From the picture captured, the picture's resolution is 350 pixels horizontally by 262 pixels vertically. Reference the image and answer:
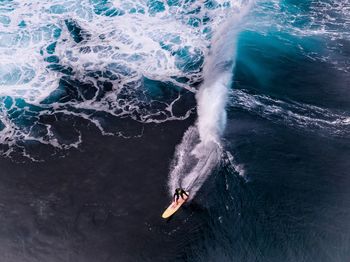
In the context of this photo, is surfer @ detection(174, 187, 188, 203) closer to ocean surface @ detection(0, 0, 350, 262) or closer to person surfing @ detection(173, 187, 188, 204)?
person surfing @ detection(173, 187, 188, 204)

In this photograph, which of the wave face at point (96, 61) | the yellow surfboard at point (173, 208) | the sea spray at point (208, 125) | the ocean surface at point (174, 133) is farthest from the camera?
the wave face at point (96, 61)

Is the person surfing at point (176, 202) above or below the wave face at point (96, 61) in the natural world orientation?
below

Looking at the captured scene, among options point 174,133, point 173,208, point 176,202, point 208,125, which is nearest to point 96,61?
point 174,133

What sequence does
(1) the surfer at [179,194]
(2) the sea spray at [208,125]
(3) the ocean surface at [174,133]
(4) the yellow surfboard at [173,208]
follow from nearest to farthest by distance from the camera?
(3) the ocean surface at [174,133]
(4) the yellow surfboard at [173,208]
(1) the surfer at [179,194]
(2) the sea spray at [208,125]

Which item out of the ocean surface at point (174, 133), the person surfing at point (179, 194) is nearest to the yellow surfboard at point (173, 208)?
the person surfing at point (179, 194)

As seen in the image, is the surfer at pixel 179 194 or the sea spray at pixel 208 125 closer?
the surfer at pixel 179 194

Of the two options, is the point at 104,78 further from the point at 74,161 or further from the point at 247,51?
the point at 247,51

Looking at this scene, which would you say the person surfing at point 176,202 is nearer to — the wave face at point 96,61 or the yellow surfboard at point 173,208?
the yellow surfboard at point 173,208
